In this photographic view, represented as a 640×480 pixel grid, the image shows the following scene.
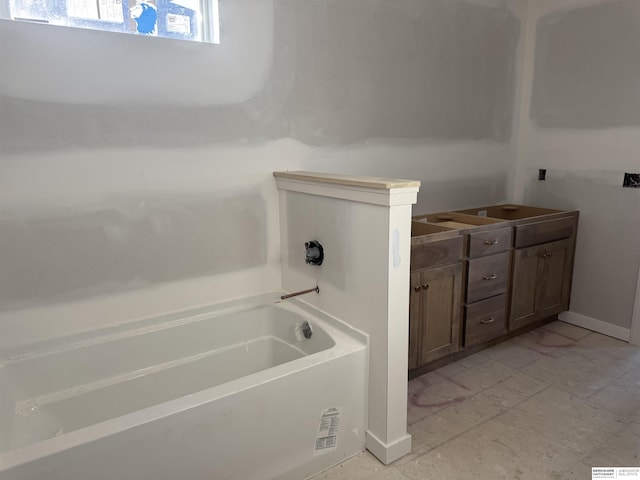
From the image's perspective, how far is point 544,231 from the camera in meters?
3.03

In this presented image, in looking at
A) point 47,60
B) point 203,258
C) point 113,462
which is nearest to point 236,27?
point 47,60

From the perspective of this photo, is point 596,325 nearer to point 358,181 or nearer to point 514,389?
point 514,389

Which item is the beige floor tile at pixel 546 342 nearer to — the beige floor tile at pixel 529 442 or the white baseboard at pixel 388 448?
the beige floor tile at pixel 529 442

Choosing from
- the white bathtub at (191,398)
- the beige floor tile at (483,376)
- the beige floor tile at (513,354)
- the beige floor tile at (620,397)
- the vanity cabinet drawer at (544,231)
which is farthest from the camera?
the vanity cabinet drawer at (544,231)

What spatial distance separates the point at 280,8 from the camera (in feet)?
7.77

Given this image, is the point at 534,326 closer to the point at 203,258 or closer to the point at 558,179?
the point at 558,179

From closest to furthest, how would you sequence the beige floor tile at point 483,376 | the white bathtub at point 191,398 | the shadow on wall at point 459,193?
the white bathtub at point 191,398 < the beige floor tile at point 483,376 < the shadow on wall at point 459,193

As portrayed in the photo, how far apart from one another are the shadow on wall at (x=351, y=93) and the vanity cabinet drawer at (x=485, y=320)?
115cm

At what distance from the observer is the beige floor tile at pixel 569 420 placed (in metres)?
2.07

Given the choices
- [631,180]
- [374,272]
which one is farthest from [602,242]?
[374,272]

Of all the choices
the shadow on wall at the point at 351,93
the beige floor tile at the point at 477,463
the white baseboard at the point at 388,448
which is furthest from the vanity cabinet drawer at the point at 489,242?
the white baseboard at the point at 388,448

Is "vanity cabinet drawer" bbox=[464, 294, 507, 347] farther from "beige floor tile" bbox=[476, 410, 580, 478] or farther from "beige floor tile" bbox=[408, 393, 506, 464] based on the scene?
"beige floor tile" bbox=[476, 410, 580, 478]

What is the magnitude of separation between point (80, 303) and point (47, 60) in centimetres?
104

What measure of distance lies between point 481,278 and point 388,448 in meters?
1.22
